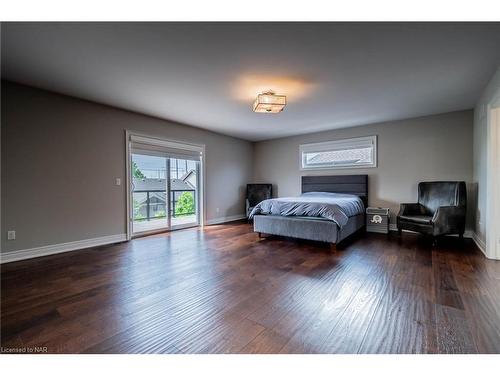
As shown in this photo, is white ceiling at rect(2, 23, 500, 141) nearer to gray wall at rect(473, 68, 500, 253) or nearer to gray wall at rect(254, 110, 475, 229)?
gray wall at rect(473, 68, 500, 253)

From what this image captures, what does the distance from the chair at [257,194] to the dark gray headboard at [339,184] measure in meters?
0.99

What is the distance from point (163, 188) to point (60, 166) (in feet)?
5.93

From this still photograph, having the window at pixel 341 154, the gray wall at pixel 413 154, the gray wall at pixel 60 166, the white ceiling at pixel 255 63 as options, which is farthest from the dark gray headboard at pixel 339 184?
the gray wall at pixel 60 166

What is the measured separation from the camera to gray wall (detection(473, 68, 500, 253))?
2910 millimetres

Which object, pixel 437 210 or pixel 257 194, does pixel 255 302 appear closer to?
pixel 437 210

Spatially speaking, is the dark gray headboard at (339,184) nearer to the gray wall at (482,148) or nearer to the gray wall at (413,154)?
the gray wall at (413,154)

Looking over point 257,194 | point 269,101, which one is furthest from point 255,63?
point 257,194

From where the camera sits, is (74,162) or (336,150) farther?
(336,150)

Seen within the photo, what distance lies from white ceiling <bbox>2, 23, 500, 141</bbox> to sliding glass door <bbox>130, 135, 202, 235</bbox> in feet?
3.43

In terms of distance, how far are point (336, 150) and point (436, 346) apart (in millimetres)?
4656

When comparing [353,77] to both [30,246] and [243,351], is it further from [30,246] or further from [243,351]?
[30,246]

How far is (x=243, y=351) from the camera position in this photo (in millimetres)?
1326

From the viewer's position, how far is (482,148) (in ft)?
10.8
